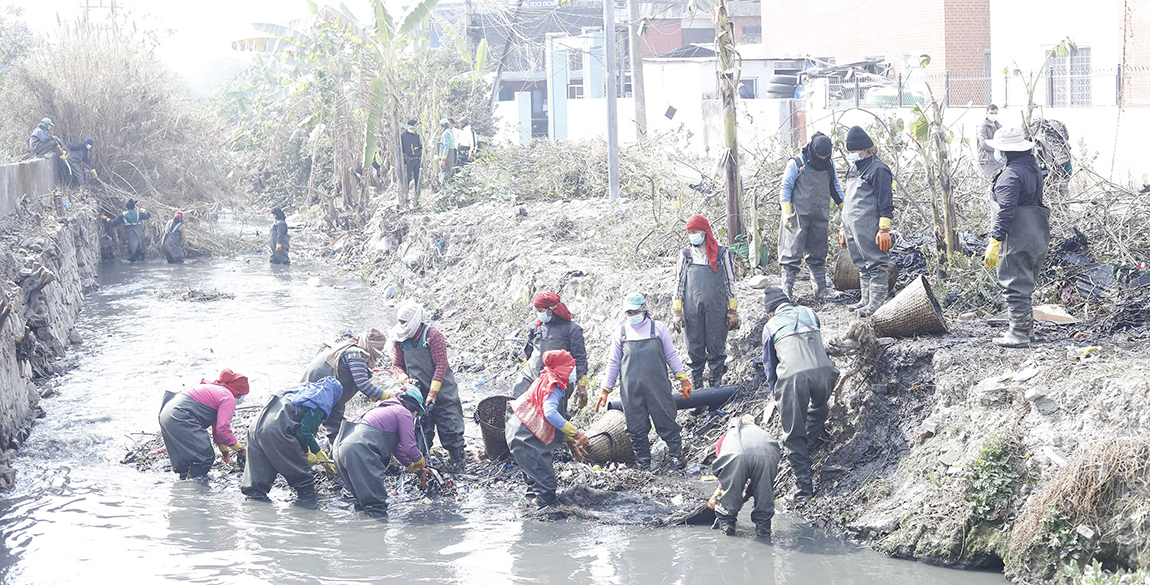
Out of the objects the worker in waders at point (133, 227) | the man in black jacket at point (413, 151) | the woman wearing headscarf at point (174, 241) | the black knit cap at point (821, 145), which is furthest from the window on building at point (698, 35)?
the black knit cap at point (821, 145)

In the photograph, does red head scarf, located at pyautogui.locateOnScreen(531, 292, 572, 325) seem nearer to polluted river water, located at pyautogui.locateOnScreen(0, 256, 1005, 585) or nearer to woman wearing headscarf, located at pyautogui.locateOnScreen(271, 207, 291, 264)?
polluted river water, located at pyautogui.locateOnScreen(0, 256, 1005, 585)

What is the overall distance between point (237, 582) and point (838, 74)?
23494 millimetres

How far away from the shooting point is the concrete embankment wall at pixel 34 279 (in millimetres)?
10945

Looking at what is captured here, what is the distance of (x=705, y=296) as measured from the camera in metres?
9.73

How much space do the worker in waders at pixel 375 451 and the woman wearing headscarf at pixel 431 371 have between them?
734 millimetres

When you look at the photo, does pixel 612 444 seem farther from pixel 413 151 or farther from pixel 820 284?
pixel 413 151

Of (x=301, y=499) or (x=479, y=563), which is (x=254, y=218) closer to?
(x=301, y=499)

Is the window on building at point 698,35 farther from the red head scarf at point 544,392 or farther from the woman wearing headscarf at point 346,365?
the red head scarf at point 544,392

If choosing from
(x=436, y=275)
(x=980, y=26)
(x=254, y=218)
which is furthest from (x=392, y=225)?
(x=980, y=26)

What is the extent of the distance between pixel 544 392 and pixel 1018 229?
3788mm

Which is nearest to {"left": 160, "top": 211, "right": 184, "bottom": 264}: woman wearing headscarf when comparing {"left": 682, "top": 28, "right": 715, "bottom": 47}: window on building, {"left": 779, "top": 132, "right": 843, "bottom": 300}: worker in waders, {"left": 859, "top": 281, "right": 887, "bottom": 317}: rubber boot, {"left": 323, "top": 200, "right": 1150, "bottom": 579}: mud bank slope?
{"left": 323, "top": 200, "right": 1150, "bottom": 579}: mud bank slope

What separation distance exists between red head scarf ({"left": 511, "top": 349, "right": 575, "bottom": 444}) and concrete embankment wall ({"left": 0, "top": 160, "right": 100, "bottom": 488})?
4.60 metres

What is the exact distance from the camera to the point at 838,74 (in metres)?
27.6

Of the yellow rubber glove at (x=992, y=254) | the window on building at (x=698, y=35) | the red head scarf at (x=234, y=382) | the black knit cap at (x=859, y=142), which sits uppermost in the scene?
the window on building at (x=698, y=35)
